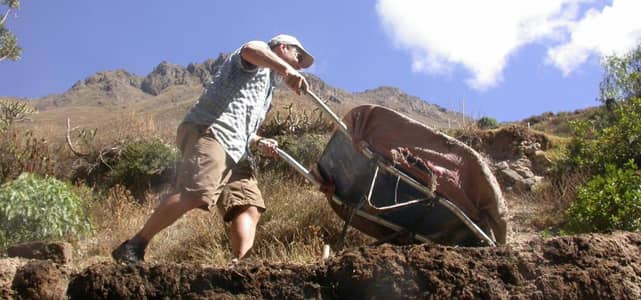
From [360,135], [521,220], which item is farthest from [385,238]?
[521,220]

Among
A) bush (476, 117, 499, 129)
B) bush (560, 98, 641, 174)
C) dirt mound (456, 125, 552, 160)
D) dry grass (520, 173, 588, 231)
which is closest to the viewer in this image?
dry grass (520, 173, 588, 231)

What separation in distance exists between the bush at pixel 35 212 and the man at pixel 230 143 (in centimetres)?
300

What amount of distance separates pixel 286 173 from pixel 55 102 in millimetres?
71412

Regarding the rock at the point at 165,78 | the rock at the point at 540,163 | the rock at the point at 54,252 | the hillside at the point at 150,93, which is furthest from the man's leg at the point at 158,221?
the rock at the point at 165,78

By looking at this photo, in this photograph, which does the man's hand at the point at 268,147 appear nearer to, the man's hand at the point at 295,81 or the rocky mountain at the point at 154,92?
the man's hand at the point at 295,81

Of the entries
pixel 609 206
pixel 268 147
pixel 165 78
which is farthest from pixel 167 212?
pixel 165 78

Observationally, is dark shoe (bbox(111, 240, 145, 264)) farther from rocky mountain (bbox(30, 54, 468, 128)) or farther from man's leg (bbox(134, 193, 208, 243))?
rocky mountain (bbox(30, 54, 468, 128))

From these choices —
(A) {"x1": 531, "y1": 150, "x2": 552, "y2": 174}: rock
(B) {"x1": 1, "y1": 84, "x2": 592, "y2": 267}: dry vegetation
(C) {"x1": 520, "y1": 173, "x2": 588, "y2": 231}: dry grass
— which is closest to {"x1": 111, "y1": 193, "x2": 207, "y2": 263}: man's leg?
(B) {"x1": 1, "y1": 84, "x2": 592, "y2": 267}: dry vegetation

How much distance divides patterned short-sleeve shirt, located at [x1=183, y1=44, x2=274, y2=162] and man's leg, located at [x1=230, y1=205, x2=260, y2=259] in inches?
14.1

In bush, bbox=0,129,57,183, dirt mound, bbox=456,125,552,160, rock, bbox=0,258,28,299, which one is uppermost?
dirt mound, bbox=456,125,552,160

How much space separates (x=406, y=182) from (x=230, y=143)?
1.14 metres

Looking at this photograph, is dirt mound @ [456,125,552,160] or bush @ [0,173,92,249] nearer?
bush @ [0,173,92,249]

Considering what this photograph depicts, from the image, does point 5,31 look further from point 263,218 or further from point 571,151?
point 571,151

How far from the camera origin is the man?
158 inches
